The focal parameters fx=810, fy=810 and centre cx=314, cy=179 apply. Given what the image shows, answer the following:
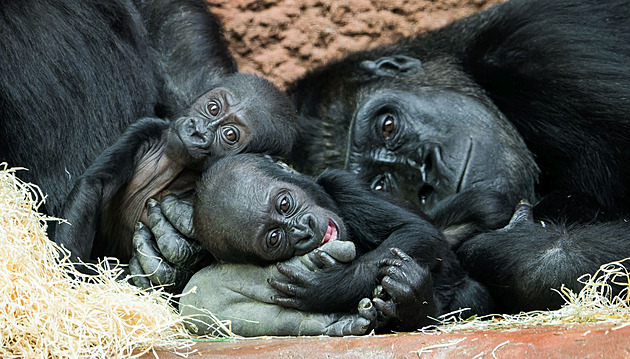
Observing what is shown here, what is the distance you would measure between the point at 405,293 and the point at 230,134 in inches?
42.4

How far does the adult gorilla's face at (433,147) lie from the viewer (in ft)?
12.0

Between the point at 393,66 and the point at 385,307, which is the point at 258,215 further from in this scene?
the point at 393,66

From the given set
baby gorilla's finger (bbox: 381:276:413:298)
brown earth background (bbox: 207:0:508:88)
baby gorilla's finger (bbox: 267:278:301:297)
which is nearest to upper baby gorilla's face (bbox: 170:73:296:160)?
baby gorilla's finger (bbox: 267:278:301:297)

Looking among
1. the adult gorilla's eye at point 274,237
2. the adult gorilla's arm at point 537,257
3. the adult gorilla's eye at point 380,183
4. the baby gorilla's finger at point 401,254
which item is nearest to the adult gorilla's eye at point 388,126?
the adult gorilla's eye at point 380,183

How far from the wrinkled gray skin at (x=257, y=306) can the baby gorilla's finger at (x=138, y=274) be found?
0.61 feet

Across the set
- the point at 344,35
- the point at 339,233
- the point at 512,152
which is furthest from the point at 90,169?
the point at 344,35

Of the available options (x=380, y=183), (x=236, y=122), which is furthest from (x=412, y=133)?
(x=236, y=122)

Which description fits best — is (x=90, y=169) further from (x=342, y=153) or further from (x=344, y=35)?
(x=344, y=35)

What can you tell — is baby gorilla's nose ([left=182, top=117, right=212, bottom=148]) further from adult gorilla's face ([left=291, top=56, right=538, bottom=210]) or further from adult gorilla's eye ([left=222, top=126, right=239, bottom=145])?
adult gorilla's face ([left=291, top=56, right=538, bottom=210])

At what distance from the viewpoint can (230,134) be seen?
318cm

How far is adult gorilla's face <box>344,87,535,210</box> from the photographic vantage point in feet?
12.0

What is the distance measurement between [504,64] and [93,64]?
1818 mm

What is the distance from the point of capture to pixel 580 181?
11.5ft

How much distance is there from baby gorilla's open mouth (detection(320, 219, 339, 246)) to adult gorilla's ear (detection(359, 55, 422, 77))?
1.54 metres
